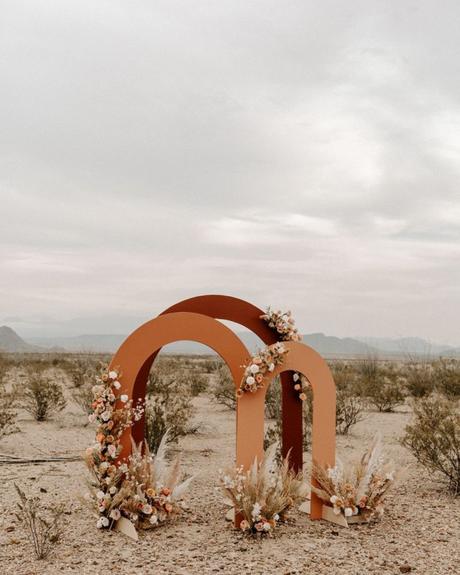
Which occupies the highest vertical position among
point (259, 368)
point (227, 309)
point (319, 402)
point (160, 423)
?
point (227, 309)

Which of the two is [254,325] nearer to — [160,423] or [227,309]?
[227,309]

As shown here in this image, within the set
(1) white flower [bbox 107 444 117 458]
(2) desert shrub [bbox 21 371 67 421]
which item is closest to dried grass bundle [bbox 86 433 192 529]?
(1) white flower [bbox 107 444 117 458]

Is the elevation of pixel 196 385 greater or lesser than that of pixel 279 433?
greater

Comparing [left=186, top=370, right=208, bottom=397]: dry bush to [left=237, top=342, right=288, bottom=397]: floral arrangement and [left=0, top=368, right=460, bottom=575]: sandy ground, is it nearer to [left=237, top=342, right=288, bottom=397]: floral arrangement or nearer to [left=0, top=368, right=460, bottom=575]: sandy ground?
[left=0, top=368, right=460, bottom=575]: sandy ground

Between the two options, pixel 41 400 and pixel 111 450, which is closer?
pixel 111 450

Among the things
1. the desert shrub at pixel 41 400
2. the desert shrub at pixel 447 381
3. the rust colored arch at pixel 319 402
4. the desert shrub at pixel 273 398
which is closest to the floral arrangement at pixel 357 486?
the rust colored arch at pixel 319 402

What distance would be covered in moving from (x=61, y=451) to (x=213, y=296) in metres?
5.44

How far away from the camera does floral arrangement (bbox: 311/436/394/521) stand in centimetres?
686

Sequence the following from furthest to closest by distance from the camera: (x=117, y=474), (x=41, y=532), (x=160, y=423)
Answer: (x=160, y=423) → (x=117, y=474) → (x=41, y=532)

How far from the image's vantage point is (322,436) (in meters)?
7.14

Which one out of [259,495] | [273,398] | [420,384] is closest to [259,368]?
[259,495]

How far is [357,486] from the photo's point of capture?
701cm

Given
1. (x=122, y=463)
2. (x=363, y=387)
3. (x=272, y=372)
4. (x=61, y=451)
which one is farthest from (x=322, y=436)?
(x=363, y=387)

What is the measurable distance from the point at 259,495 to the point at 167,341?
1743 mm
